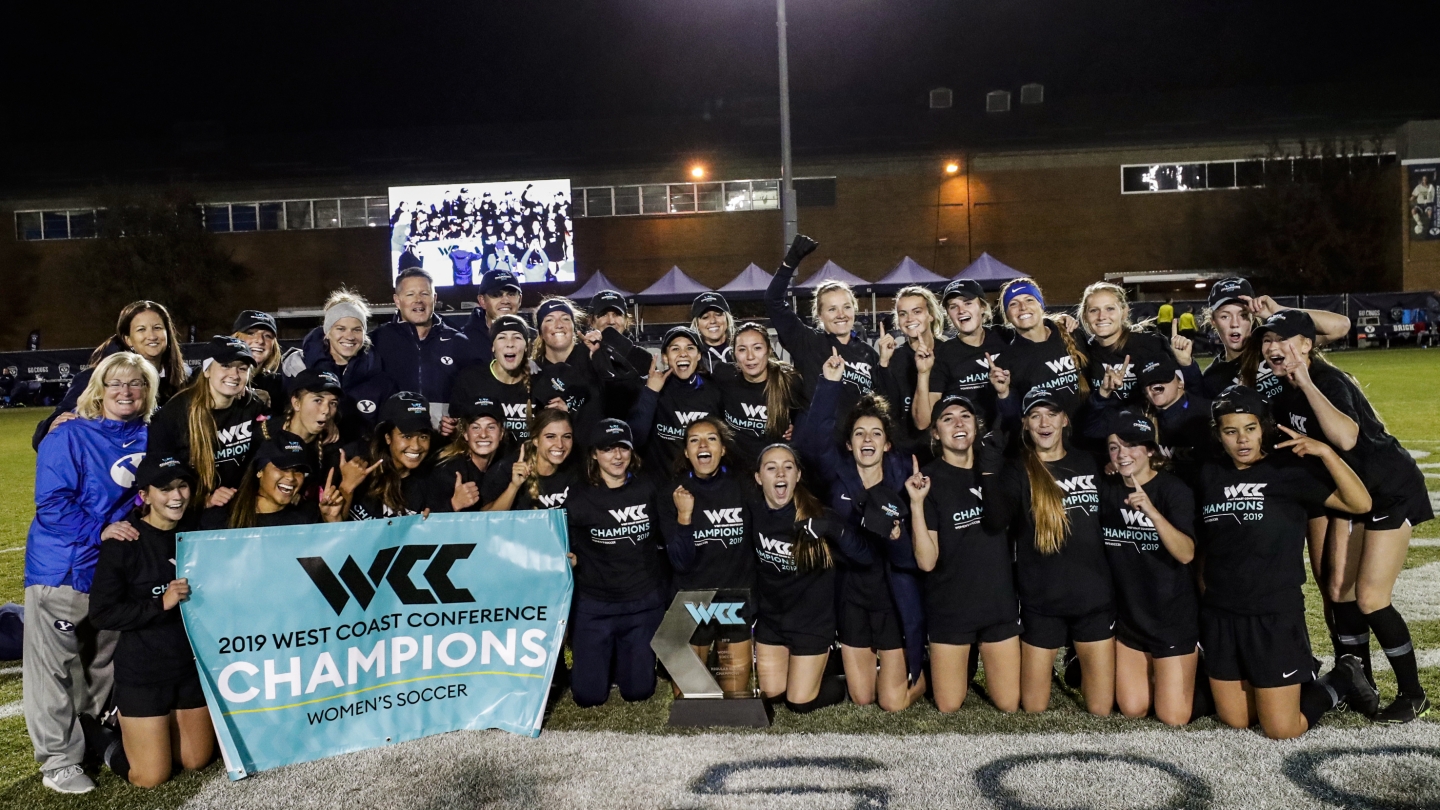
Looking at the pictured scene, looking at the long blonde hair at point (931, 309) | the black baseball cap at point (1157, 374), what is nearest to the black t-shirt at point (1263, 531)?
the black baseball cap at point (1157, 374)

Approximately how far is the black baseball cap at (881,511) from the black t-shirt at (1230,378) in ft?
6.00

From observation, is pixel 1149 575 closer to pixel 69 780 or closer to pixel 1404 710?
pixel 1404 710

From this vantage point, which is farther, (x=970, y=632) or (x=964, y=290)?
(x=964, y=290)

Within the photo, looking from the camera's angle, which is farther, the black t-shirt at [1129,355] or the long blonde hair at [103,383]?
the black t-shirt at [1129,355]

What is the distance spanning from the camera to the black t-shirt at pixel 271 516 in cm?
436

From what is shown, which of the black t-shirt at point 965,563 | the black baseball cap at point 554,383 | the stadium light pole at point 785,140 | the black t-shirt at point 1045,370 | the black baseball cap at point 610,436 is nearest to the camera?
the black t-shirt at point 965,563

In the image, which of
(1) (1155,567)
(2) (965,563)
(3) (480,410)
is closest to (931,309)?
(2) (965,563)

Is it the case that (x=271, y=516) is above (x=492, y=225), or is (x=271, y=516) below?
below

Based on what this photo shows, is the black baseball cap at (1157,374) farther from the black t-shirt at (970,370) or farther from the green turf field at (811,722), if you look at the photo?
the green turf field at (811,722)

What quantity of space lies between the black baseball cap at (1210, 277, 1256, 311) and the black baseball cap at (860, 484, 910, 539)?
2089 mm

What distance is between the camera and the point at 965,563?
15.3ft

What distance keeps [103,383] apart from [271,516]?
1.01m

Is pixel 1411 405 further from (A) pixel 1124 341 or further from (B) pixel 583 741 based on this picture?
(B) pixel 583 741

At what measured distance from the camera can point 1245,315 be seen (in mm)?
5008
